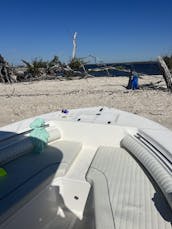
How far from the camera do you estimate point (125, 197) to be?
2166 mm

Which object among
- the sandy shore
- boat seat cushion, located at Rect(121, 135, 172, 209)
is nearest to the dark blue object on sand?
the sandy shore

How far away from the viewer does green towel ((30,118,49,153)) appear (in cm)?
311

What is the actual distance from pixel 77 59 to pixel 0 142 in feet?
60.1

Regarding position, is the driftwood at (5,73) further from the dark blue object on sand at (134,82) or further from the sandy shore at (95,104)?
the dark blue object on sand at (134,82)

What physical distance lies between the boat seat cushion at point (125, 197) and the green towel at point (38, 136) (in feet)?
2.26

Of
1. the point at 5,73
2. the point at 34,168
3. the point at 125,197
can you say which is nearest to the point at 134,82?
the point at 34,168

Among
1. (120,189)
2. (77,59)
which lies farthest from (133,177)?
(77,59)

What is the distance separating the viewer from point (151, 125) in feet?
10.9

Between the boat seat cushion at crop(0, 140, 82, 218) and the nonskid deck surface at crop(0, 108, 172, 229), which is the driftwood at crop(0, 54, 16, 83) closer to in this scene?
the nonskid deck surface at crop(0, 108, 172, 229)

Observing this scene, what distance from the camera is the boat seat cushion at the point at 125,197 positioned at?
1843 millimetres

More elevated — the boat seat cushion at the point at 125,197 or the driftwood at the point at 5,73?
the boat seat cushion at the point at 125,197

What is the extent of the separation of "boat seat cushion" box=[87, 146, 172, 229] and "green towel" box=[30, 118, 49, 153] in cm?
69

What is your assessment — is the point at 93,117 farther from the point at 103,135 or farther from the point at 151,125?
the point at 151,125

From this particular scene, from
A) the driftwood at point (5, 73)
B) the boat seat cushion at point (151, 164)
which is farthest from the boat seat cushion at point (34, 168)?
the driftwood at point (5, 73)
